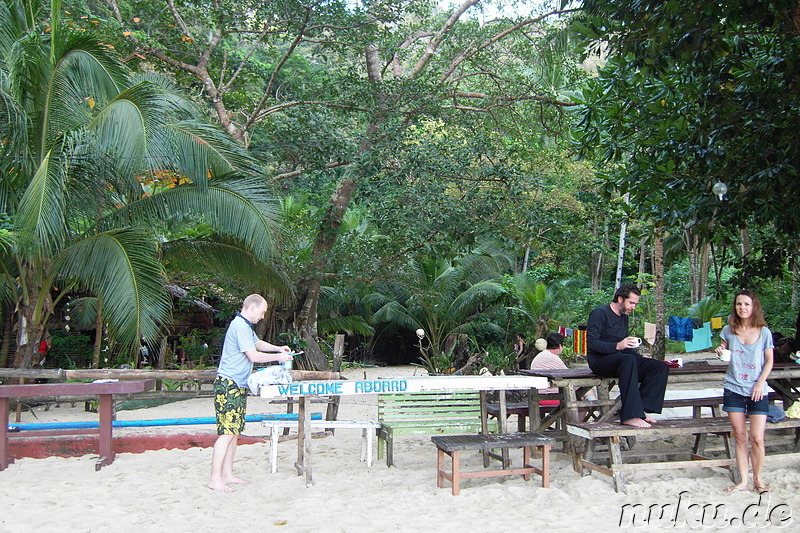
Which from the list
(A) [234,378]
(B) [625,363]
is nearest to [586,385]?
(B) [625,363]

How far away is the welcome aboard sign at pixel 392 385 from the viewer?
189 inches

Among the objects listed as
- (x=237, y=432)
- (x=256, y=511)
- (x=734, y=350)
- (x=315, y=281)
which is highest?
(x=315, y=281)

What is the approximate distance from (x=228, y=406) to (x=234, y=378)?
204 millimetres

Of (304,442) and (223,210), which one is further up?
(223,210)

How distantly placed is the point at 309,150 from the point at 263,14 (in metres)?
2.43

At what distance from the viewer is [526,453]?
504 centimetres

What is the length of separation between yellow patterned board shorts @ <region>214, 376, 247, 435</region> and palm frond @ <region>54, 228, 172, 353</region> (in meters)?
1.90

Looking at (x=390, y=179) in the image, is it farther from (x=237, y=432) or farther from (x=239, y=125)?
(x=237, y=432)

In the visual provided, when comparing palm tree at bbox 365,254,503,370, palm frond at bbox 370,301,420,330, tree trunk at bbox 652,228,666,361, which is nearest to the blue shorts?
tree trunk at bbox 652,228,666,361

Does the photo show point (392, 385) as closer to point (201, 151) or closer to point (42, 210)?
point (42, 210)

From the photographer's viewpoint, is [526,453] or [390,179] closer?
[526,453]

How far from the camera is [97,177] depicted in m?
7.73

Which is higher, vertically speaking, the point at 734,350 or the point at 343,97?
the point at 343,97

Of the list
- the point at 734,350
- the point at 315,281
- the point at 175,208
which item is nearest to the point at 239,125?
the point at 315,281
